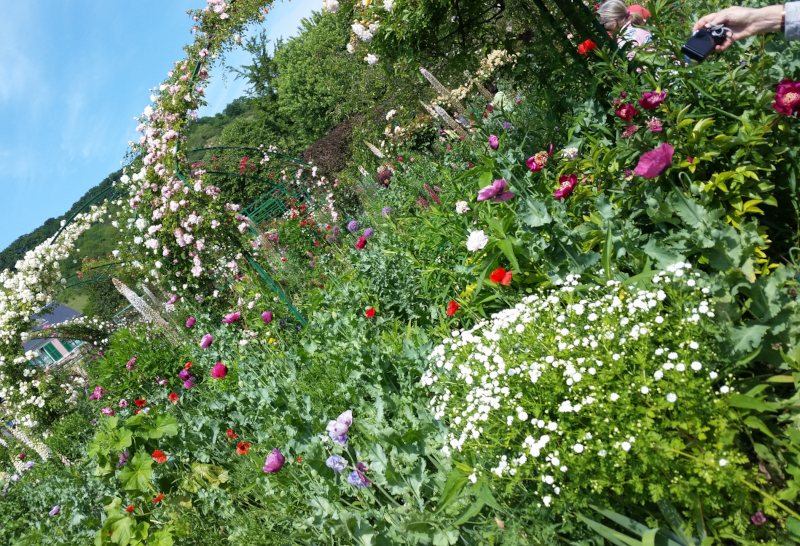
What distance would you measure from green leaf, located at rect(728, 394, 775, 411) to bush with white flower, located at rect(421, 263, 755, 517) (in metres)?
0.03

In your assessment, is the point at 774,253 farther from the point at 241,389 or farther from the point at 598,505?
the point at 241,389

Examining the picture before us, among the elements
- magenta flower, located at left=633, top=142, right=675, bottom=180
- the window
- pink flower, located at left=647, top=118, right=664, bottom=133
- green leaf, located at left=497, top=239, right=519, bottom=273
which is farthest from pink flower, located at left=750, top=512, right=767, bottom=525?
the window

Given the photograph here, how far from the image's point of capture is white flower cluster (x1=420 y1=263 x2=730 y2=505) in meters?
1.45

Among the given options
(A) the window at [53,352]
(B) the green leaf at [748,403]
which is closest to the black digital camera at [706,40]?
(B) the green leaf at [748,403]

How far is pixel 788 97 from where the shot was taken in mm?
1646

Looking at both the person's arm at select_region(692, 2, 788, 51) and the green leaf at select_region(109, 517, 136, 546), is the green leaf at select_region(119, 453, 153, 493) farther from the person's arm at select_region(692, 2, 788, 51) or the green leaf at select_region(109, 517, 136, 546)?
the person's arm at select_region(692, 2, 788, 51)

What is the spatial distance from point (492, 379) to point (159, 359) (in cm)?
486

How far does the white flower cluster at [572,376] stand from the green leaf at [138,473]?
1536 mm

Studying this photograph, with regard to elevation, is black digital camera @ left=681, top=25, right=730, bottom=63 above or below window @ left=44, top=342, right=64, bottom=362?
below

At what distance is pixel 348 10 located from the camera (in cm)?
519

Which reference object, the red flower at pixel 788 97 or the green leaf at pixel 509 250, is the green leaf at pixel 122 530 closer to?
the green leaf at pixel 509 250

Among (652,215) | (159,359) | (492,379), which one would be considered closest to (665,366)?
(492,379)

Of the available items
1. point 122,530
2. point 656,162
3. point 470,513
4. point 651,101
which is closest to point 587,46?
point 651,101

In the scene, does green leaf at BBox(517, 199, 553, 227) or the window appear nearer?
green leaf at BBox(517, 199, 553, 227)
